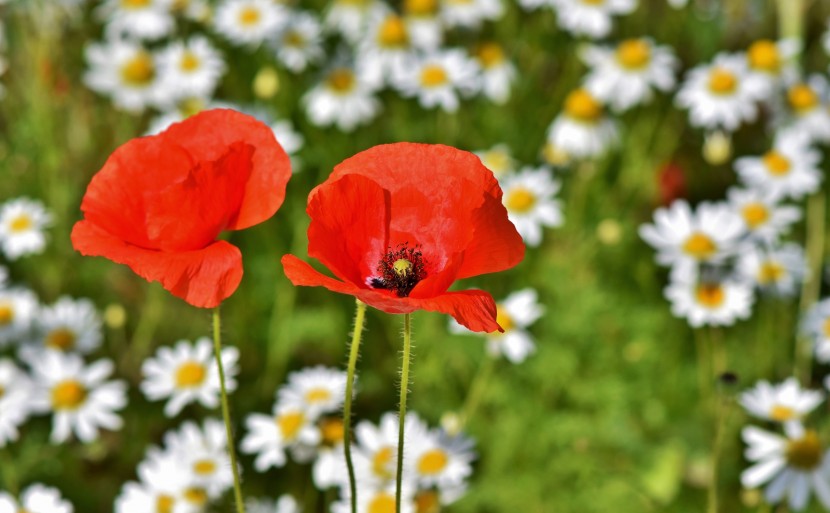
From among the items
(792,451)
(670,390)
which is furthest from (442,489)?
(670,390)

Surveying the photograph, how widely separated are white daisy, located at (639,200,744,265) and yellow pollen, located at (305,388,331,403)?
94cm

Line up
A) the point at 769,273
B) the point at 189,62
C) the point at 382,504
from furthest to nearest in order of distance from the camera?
the point at 189,62 < the point at 769,273 < the point at 382,504

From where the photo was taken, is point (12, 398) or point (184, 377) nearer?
point (12, 398)

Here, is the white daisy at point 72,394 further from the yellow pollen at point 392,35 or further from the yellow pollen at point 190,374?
the yellow pollen at point 392,35

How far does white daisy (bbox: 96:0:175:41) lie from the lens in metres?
3.48

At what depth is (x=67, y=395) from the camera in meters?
2.30

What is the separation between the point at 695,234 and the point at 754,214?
24 centimetres

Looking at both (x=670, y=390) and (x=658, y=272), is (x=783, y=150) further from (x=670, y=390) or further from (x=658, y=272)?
(x=670, y=390)

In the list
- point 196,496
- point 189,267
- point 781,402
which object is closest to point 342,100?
point 196,496

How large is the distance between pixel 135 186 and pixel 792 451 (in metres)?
1.52

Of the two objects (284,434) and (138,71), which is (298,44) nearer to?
(138,71)

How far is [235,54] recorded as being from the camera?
12.6 feet

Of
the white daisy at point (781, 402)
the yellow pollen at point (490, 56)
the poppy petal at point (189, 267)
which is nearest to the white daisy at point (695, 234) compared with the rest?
the white daisy at point (781, 402)

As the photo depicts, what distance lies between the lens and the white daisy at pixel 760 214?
8.66 feet
